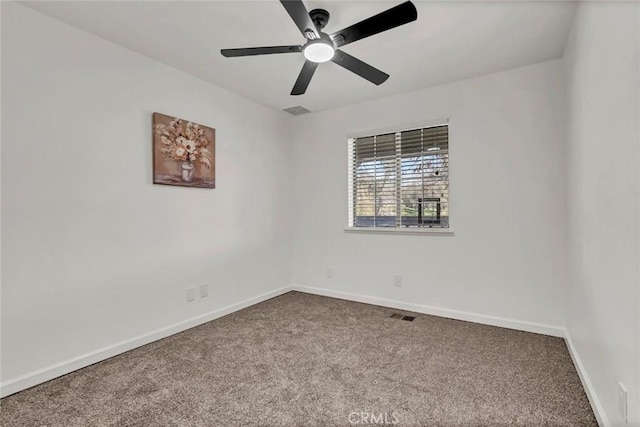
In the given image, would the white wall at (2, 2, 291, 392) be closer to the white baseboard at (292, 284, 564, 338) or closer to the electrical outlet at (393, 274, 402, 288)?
the white baseboard at (292, 284, 564, 338)

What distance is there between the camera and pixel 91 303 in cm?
240

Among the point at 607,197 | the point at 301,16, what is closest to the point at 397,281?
the point at 607,197

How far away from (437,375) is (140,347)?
2307 millimetres

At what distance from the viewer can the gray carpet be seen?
1.73 metres

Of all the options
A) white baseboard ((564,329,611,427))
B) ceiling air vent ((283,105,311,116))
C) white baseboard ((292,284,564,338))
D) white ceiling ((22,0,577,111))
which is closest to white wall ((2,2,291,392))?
white ceiling ((22,0,577,111))

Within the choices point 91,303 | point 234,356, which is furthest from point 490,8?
point 91,303

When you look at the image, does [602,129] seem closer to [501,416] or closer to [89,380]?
[501,416]

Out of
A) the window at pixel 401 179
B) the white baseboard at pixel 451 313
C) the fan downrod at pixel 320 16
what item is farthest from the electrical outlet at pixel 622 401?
the fan downrod at pixel 320 16

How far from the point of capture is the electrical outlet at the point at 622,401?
1.27m

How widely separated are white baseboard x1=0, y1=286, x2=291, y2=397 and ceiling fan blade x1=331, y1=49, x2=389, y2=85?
2.64 metres

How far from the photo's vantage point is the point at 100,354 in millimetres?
2416
